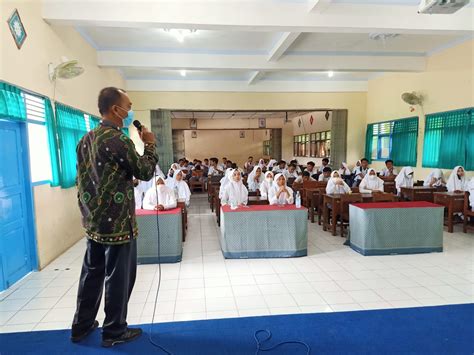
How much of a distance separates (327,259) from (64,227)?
3.95 metres

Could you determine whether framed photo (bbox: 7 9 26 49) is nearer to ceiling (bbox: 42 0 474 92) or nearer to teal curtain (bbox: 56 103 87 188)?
ceiling (bbox: 42 0 474 92)

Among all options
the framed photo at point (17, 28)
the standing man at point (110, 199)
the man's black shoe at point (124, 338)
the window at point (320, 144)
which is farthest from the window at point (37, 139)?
the window at point (320, 144)

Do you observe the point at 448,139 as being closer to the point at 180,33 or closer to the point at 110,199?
the point at 180,33

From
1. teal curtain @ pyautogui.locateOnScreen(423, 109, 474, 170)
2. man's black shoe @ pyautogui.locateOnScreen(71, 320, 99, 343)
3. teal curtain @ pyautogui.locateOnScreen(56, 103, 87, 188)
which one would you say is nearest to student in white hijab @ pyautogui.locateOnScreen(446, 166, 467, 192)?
teal curtain @ pyautogui.locateOnScreen(423, 109, 474, 170)

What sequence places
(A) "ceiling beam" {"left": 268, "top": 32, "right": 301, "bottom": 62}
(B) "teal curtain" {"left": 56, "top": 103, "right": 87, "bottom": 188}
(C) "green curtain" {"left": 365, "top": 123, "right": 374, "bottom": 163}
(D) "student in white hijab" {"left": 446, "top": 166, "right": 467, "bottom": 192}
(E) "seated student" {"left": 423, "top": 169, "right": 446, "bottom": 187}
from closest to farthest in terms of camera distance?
(B) "teal curtain" {"left": 56, "top": 103, "right": 87, "bottom": 188} < (A) "ceiling beam" {"left": 268, "top": 32, "right": 301, "bottom": 62} < (D) "student in white hijab" {"left": 446, "top": 166, "right": 467, "bottom": 192} < (E) "seated student" {"left": 423, "top": 169, "right": 446, "bottom": 187} < (C) "green curtain" {"left": 365, "top": 123, "right": 374, "bottom": 163}

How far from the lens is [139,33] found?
5.47 m

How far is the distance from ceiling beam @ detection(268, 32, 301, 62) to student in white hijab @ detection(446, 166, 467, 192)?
13.2 ft

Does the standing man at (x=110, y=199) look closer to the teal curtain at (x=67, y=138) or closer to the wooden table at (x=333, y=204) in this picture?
the teal curtain at (x=67, y=138)

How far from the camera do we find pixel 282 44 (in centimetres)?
554

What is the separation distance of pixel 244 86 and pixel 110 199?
26.6ft

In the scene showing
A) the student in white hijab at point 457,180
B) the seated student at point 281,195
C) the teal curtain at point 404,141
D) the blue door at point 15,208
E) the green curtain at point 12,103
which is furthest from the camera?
the teal curtain at point 404,141

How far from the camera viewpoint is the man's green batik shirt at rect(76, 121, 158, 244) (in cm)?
199

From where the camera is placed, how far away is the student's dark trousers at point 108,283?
208 centimetres

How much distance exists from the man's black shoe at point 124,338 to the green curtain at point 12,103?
8.13 feet
